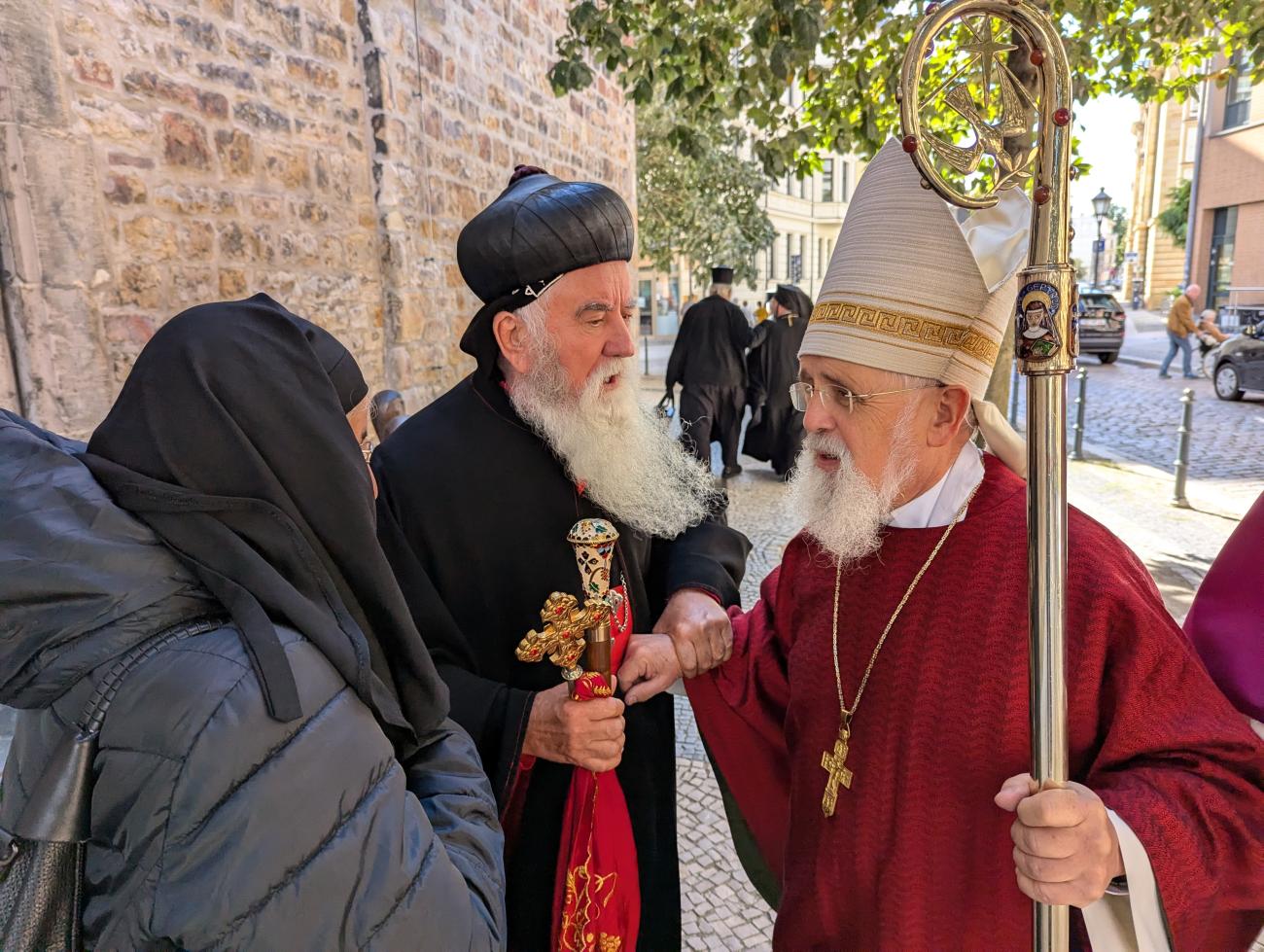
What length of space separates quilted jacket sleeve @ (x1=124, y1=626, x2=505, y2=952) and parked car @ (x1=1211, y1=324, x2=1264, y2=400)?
14.3 m

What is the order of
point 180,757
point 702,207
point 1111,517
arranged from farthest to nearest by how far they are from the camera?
1. point 702,207
2. point 1111,517
3. point 180,757

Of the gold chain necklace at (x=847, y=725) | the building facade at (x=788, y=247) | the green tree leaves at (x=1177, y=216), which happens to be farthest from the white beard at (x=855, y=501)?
the green tree leaves at (x=1177, y=216)

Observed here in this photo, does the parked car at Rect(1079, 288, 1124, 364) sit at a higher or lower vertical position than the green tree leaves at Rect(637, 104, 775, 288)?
lower

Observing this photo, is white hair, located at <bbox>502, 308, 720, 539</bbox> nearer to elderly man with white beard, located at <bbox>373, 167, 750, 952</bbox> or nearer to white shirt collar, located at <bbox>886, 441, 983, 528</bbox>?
elderly man with white beard, located at <bbox>373, 167, 750, 952</bbox>

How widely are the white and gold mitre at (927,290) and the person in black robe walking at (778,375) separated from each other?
7.12m

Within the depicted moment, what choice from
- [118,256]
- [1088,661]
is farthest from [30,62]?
[1088,661]

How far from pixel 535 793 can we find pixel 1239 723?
1.33m

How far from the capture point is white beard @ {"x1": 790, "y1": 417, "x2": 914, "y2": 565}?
1.49m

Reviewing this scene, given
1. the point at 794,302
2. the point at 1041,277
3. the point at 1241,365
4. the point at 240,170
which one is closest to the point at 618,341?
the point at 1041,277

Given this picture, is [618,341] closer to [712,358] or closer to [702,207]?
[712,358]

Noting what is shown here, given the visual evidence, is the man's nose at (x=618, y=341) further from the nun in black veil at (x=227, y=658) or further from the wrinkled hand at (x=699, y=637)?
the nun in black veil at (x=227, y=658)

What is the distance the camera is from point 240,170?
406 cm

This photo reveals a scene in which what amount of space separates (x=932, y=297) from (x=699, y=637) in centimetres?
84

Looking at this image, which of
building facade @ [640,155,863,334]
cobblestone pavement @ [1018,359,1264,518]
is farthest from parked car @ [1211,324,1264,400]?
building facade @ [640,155,863,334]
